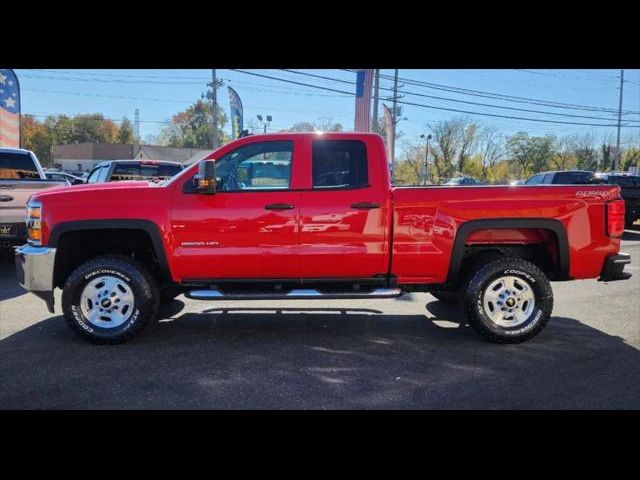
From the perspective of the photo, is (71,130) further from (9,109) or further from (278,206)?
(278,206)

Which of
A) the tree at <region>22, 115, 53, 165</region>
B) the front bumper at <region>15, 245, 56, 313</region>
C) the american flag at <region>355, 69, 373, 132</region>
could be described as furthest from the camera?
the tree at <region>22, 115, 53, 165</region>

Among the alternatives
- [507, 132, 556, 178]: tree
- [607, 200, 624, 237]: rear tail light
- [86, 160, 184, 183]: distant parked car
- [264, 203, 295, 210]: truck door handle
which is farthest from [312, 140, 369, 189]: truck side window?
[507, 132, 556, 178]: tree

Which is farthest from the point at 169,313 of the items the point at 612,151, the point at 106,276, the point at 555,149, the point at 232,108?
the point at 612,151

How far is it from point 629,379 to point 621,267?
1403 mm

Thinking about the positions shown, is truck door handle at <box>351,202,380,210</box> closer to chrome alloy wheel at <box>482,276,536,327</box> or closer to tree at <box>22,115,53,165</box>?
chrome alloy wheel at <box>482,276,536,327</box>

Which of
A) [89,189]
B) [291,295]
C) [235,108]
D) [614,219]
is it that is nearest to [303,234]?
[291,295]

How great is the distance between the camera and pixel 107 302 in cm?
473

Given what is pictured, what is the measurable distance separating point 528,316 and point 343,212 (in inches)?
87.4

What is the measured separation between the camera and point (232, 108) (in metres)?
28.0

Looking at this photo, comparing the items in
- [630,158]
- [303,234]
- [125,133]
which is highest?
[125,133]

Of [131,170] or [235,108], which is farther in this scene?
[235,108]

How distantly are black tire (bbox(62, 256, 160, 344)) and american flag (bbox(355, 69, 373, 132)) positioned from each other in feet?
66.7

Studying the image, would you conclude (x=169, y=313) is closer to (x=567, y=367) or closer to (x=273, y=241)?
(x=273, y=241)

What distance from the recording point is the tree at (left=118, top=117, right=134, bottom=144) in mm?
96706
